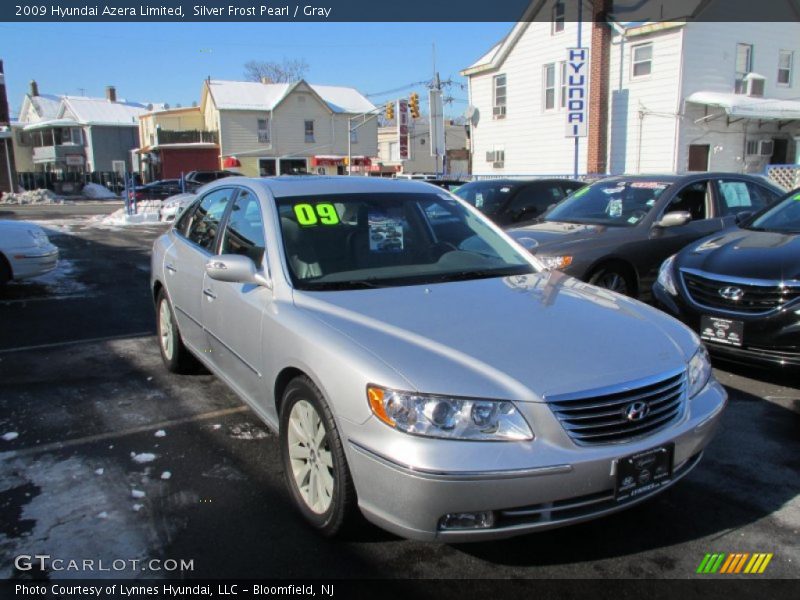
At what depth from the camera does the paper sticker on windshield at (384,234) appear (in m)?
3.78

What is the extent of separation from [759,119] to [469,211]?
19163 millimetres

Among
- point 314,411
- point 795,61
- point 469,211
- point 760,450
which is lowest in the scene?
point 760,450

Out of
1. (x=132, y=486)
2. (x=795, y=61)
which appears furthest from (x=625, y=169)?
(x=132, y=486)

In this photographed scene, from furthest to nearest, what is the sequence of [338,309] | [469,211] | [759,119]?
[759,119] < [469,211] < [338,309]

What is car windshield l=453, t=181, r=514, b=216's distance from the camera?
10250mm

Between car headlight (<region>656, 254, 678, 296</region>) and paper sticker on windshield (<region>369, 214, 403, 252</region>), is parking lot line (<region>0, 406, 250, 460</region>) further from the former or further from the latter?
car headlight (<region>656, 254, 678, 296</region>)

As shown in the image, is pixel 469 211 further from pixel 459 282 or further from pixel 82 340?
pixel 82 340

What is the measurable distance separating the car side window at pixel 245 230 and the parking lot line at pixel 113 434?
1100 mm

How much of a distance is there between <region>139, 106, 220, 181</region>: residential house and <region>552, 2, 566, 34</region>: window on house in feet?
95.6

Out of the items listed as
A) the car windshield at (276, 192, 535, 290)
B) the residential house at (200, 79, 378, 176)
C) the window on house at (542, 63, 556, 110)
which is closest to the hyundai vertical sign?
the window on house at (542, 63, 556, 110)

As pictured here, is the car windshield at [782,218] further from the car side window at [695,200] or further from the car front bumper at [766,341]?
the car front bumper at [766,341]

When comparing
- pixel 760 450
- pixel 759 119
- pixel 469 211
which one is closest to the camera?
pixel 760 450

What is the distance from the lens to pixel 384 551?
2828mm

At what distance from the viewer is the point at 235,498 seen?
332cm
